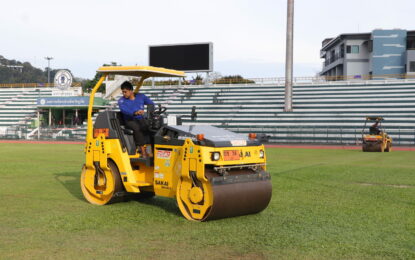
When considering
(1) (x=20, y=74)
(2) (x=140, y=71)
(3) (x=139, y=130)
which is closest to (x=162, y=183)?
(3) (x=139, y=130)

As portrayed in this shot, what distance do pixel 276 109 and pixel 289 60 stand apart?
3709mm

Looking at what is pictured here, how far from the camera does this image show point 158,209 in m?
7.31

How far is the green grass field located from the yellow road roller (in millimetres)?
234

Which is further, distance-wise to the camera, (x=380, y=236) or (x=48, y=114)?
(x=48, y=114)

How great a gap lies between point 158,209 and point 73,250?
2.41m

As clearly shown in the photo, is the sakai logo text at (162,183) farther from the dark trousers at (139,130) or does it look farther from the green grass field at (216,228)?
the dark trousers at (139,130)

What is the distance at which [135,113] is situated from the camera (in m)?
7.57

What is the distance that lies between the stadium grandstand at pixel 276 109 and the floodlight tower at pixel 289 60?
826 millimetres

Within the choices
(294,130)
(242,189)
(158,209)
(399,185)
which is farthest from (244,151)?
(294,130)

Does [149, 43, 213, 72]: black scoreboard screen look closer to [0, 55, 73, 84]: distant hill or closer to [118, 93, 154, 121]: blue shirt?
[118, 93, 154, 121]: blue shirt

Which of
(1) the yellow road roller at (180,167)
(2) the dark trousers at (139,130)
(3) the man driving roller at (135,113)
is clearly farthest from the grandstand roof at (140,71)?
(2) the dark trousers at (139,130)

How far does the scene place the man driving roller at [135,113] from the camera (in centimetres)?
757

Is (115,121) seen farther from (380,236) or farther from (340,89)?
(340,89)

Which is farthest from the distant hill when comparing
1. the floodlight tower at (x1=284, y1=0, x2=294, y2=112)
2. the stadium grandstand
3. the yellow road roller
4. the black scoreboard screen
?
the yellow road roller
